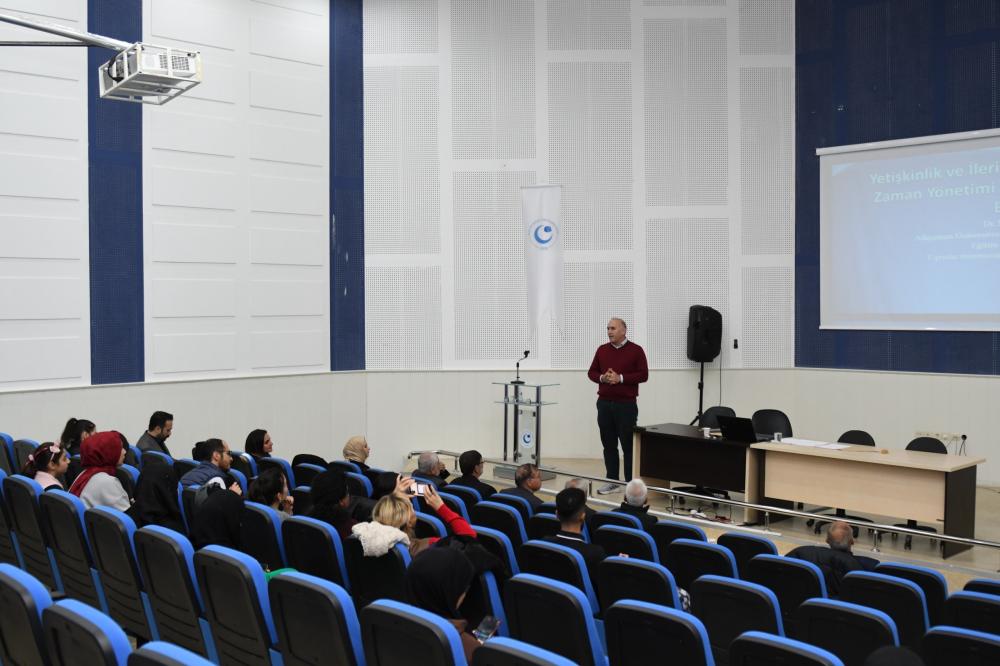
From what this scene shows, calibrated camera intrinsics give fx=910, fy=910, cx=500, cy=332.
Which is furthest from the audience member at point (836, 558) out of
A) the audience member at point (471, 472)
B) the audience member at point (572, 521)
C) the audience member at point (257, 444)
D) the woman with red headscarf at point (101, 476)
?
the audience member at point (257, 444)

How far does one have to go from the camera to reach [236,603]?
3.22 meters

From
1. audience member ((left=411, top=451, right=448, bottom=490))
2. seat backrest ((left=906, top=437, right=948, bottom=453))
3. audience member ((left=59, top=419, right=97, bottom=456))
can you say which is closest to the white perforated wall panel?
seat backrest ((left=906, top=437, right=948, bottom=453))

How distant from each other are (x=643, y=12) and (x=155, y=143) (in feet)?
20.0

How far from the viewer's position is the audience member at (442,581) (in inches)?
134

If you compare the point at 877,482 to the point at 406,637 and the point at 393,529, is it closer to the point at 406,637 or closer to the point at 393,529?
the point at 393,529

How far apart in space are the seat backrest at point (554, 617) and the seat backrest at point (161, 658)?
→ 4.51 feet

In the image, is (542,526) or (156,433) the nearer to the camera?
(542,526)

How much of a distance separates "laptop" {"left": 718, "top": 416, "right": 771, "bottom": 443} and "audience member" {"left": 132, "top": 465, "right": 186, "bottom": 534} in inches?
191

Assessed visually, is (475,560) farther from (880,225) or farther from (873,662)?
(880,225)

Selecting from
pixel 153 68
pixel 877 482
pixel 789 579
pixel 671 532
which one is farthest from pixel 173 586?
pixel 877 482

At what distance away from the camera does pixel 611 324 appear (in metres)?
9.16

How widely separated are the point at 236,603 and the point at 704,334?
28.1 feet

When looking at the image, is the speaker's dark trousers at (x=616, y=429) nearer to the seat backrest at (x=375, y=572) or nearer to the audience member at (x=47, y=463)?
the audience member at (x=47, y=463)

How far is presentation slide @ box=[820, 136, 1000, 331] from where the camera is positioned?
9.87 m
